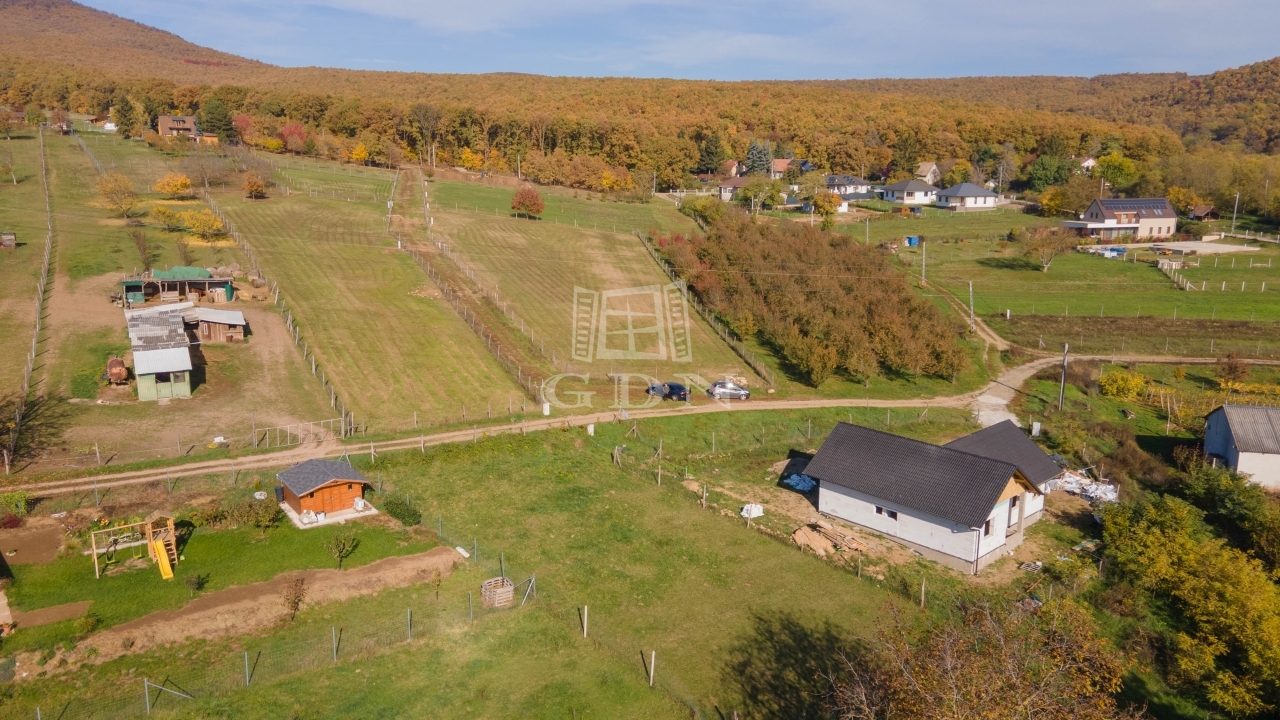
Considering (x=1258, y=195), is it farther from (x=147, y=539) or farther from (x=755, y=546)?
(x=147, y=539)

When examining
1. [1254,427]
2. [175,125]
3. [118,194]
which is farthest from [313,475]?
[175,125]

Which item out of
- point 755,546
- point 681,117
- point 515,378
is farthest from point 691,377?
point 681,117

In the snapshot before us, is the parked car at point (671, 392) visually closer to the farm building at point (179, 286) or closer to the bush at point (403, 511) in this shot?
the bush at point (403, 511)

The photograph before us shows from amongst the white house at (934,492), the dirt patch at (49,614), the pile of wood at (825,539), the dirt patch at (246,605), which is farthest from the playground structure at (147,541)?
the white house at (934,492)

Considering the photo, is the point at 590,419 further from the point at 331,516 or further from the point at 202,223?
the point at 202,223

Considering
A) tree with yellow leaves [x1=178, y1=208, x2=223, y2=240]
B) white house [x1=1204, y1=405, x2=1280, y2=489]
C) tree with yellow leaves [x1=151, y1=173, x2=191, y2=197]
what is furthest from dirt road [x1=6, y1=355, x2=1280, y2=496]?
tree with yellow leaves [x1=151, y1=173, x2=191, y2=197]

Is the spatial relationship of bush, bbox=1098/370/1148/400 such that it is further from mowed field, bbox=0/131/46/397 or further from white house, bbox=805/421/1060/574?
mowed field, bbox=0/131/46/397
